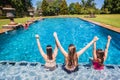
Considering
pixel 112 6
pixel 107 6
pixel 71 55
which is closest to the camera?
pixel 71 55

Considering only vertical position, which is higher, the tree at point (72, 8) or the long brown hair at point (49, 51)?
the tree at point (72, 8)

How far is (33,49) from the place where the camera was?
38.3ft

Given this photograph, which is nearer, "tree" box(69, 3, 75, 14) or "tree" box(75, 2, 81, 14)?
"tree" box(75, 2, 81, 14)

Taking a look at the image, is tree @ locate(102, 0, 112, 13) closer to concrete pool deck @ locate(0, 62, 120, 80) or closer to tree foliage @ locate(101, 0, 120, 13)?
tree foliage @ locate(101, 0, 120, 13)

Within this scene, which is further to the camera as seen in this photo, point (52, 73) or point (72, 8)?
point (72, 8)

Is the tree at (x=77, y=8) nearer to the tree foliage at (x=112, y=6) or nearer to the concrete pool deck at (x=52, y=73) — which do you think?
the tree foliage at (x=112, y=6)

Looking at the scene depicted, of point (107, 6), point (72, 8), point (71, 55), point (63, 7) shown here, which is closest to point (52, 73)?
point (71, 55)

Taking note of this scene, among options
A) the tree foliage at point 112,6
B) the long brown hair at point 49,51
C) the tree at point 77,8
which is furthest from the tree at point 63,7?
the long brown hair at point 49,51

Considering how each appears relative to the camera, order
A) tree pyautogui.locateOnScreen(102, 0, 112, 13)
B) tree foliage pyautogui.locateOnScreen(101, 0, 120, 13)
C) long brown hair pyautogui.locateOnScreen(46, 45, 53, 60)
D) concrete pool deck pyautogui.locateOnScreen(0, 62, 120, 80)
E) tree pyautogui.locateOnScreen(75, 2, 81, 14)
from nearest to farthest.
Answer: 1. concrete pool deck pyautogui.locateOnScreen(0, 62, 120, 80)
2. long brown hair pyautogui.locateOnScreen(46, 45, 53, 60)
3. tree foliage pyautogui.locateOnScreen(101, 0, 120, 13)
4. tree pyautogui.locateOnScreen(102, 0, 112, 13)
5. tree pyautogui.locateOnScreen(75, 2, 81, 14)

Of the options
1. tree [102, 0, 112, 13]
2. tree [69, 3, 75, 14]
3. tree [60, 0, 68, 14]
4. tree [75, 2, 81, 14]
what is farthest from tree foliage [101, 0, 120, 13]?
tree [60, 0, 68, 14]

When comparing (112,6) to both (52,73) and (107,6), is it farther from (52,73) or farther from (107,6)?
(52,73)

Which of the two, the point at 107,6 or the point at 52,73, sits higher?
the point at 107,6

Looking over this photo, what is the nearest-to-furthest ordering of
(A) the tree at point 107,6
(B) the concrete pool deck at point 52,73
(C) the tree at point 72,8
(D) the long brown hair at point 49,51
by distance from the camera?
(B) the concrete pool deck at point 52,73 < (D) the long brown hair at point 49,51 < (A) the tree at point 107,6 < (C) the tree at point 72,8

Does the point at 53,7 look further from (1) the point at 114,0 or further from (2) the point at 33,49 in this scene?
(2) the point at 33,49
